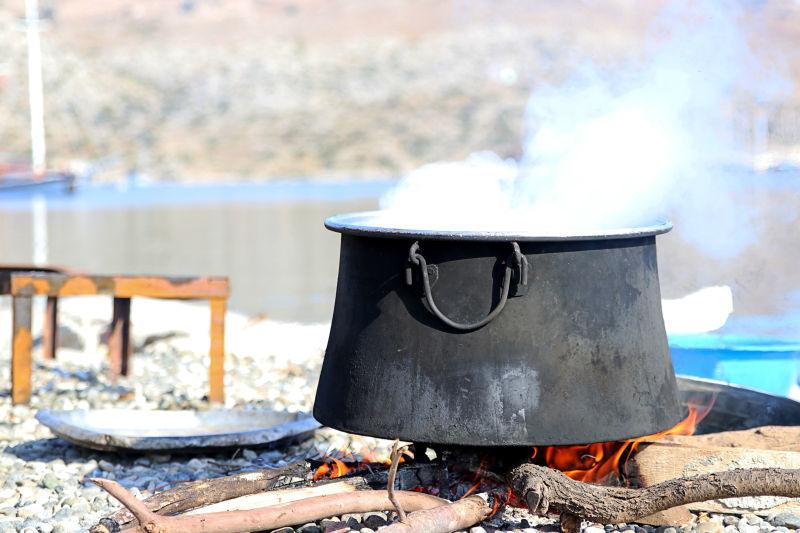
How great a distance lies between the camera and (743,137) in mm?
5641

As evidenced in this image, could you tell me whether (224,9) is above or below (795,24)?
above

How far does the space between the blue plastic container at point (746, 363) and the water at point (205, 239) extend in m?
8.62

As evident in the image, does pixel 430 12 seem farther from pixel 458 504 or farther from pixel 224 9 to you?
pixel 458 504

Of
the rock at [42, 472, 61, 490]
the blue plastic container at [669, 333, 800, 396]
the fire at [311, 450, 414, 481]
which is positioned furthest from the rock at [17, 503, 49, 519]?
the blue plastic container at [669, 333, 800, 396]

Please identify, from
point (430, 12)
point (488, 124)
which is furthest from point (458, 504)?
point (430, 12)

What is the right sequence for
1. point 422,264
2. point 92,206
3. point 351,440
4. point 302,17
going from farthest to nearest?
point 302,17 < point 92,206 < point 351,440 < point 422,264

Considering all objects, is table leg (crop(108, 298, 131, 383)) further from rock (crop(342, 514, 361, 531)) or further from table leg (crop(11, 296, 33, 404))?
rock (crop(342, 514, 361, 531))

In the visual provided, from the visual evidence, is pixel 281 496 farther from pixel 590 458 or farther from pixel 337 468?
pixel 590 458

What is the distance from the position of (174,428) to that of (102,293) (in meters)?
1.42

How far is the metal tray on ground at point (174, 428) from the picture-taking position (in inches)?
193

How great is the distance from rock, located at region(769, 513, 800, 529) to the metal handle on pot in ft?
4.39

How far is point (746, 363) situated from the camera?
19.2 ft

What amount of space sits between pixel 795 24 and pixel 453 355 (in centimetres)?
329

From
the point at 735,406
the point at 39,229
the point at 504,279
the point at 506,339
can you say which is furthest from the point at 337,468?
the point at 39,229
